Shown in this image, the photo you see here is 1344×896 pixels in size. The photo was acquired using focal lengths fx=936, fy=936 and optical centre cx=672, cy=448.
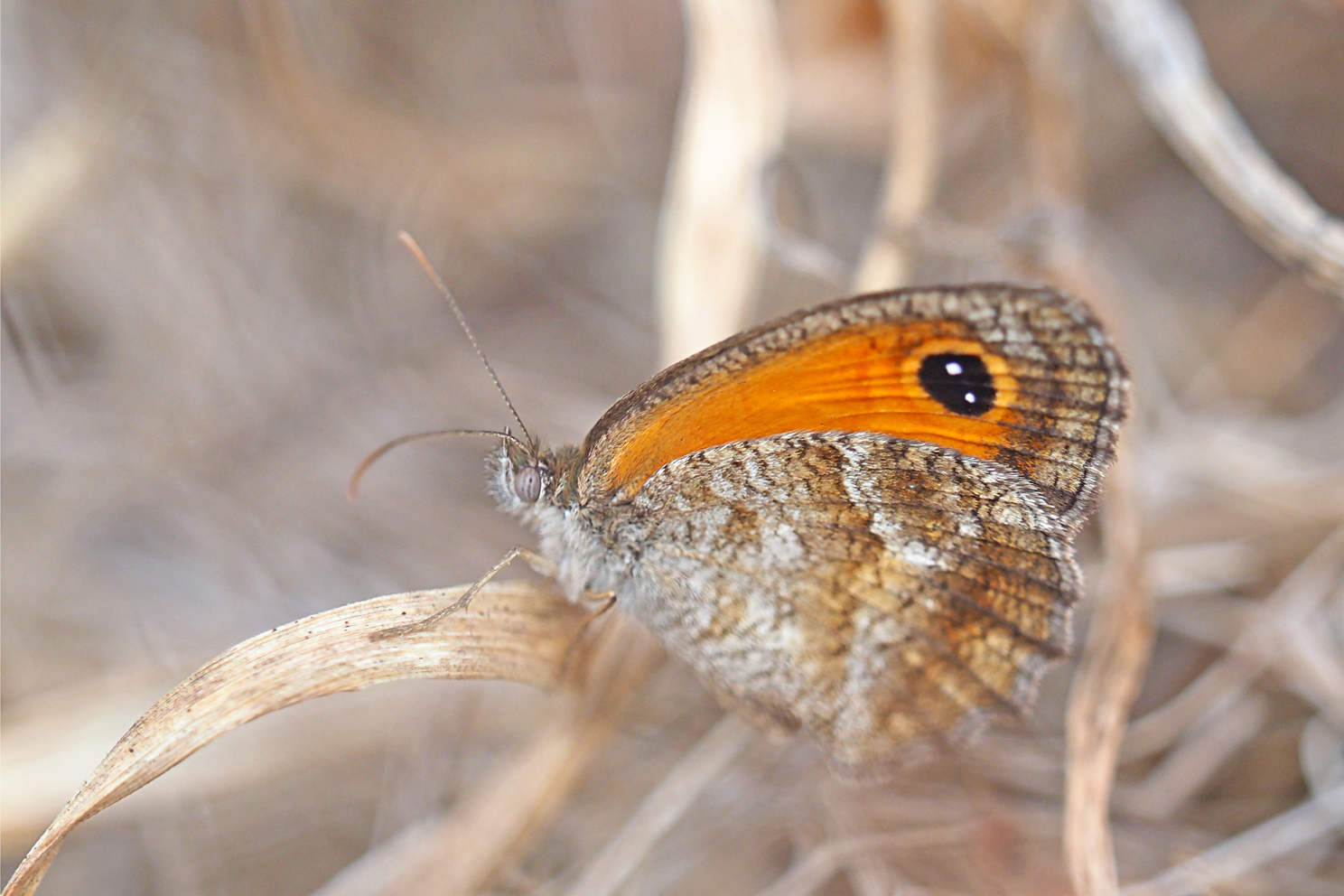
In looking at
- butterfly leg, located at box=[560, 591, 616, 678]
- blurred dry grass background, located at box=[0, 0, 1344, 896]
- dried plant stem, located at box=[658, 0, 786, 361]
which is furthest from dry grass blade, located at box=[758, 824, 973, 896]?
dried plant stem, located at box=[658, 0, 786, 361]

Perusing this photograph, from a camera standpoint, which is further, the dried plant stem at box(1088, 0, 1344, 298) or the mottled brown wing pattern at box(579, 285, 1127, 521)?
the dried plant stem at box(1088, 0, 1344, 298)

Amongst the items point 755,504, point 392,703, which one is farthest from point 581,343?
point 755,504

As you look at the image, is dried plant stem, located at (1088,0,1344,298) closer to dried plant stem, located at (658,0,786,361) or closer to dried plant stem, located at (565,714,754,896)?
dried plant stem, located at (658,0,786,361)

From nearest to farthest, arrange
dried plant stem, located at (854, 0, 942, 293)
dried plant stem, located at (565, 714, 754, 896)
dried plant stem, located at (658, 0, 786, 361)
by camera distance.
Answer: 1. dried plant stem, located at (565, 714, 754, 896)
2. dried plant stem, located at (658, 0, 786, 361)
3. dried plant stem, located at (854, 0, 942, 293)

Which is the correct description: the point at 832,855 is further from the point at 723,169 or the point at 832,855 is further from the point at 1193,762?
the point at 723,169

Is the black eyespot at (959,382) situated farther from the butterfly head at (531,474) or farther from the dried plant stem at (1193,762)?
the dried plant stem at (1193,762)

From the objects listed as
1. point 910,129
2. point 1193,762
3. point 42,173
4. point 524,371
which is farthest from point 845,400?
point 42,173
